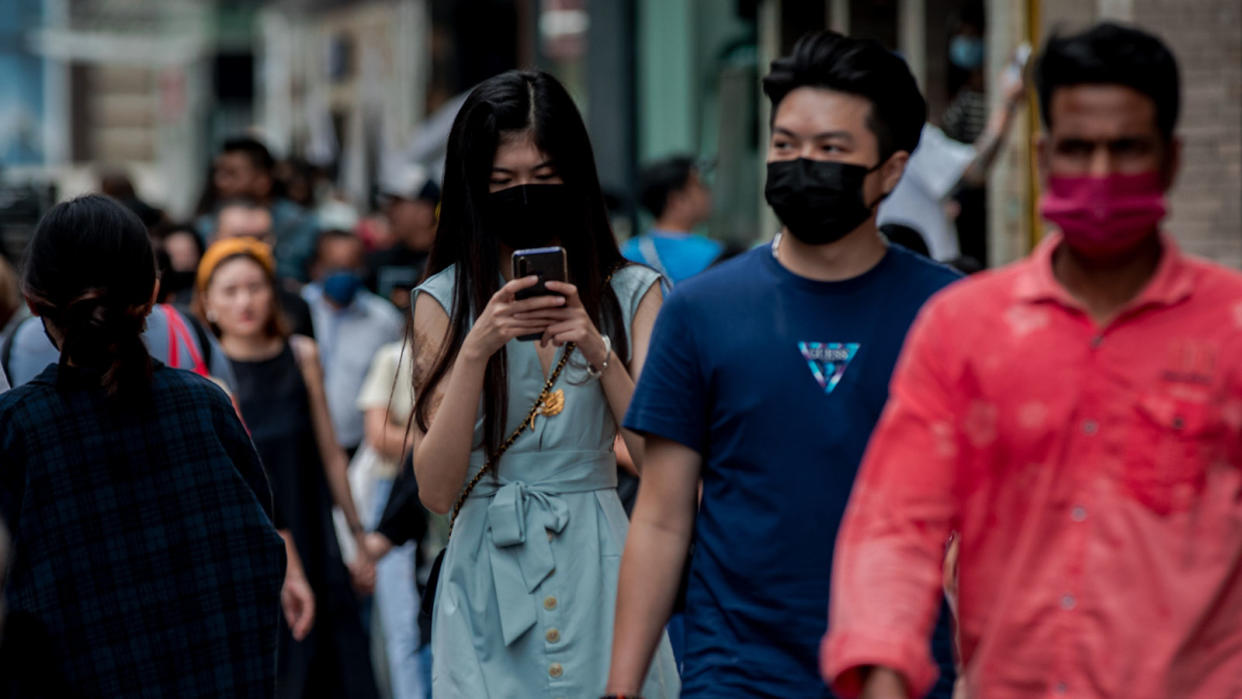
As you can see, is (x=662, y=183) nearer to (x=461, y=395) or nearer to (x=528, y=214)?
(x=528, y=214)

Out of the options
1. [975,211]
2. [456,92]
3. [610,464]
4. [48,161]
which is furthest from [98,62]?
[610,464]

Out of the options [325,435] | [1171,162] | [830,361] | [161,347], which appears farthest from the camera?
[325,435]

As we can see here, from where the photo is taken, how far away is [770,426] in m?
3.60

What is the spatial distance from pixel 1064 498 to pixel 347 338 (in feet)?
25.3

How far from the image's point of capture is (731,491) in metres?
3.66

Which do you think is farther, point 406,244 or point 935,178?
point 406,244

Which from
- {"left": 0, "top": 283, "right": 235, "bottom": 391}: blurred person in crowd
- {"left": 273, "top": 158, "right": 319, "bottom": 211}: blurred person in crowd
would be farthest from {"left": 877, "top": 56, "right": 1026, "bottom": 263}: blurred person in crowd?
{"left": 273, "top": 158, "right": 319, "bottom": 211}: blurred person in crowd

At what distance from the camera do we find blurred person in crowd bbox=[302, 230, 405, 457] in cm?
1028

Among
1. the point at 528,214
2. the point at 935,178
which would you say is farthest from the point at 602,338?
the point at 935,178

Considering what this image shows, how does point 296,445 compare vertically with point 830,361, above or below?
below

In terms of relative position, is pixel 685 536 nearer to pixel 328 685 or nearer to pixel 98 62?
pixel 328 685

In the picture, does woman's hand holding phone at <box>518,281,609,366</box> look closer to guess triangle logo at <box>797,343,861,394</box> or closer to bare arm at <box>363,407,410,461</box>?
guess triangle logo at <box>797,343,861,394</box>

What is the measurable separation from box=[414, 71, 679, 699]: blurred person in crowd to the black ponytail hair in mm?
630

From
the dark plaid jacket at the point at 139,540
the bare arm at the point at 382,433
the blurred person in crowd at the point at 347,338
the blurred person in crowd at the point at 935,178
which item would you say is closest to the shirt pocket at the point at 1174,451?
the dark plaid jacket at the point at 139,540
